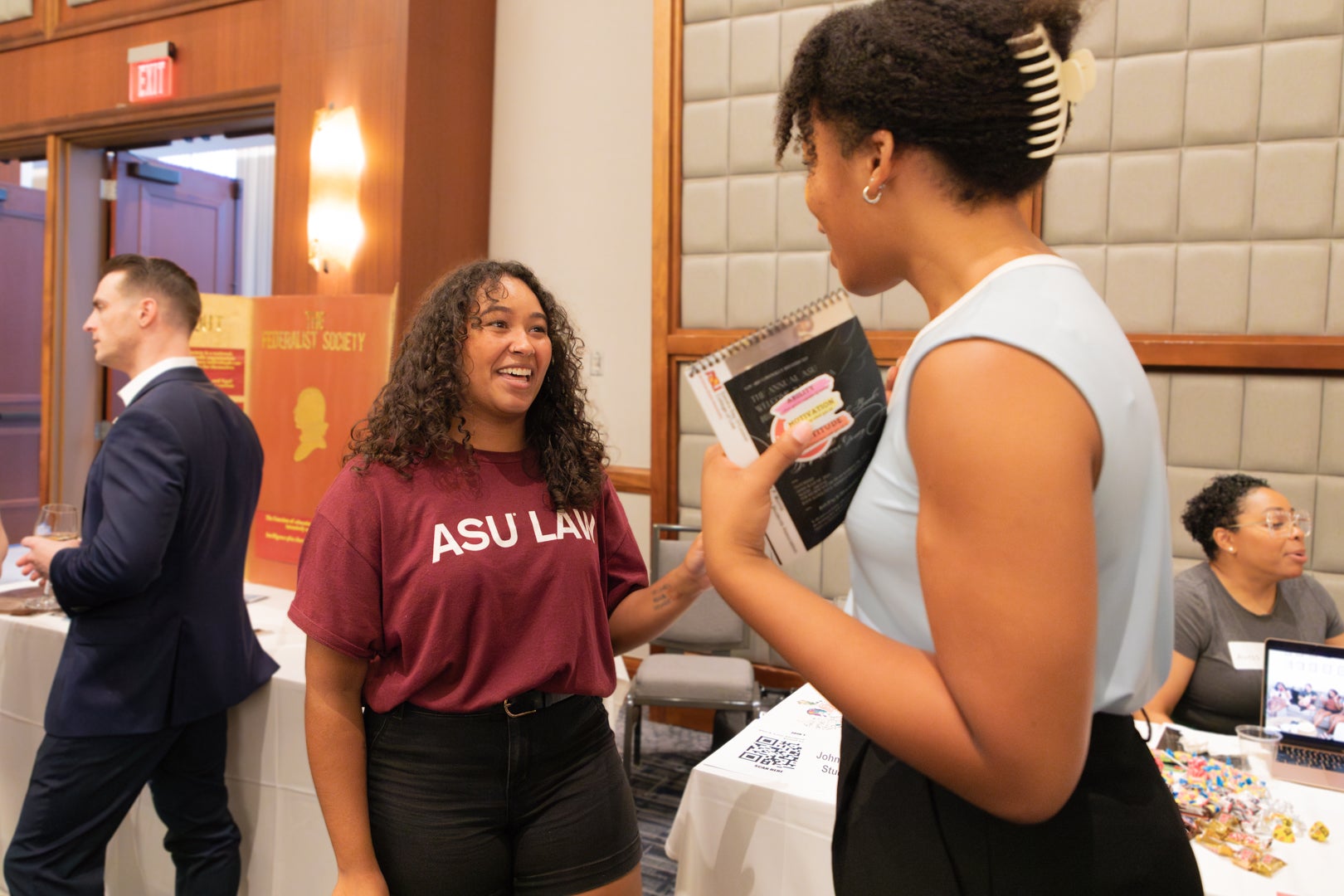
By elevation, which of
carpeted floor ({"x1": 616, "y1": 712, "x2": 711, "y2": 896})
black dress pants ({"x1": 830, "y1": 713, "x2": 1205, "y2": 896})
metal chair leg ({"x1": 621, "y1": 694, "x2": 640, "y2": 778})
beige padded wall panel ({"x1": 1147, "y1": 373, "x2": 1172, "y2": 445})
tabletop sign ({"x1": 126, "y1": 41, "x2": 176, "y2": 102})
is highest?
tabletop sign ({"x1": 126, "y1": 41, "x2": 176, "y2": 102})

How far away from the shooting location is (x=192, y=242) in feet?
19.3

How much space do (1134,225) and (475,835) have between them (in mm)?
3141

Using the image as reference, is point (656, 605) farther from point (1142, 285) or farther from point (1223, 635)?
point (1142, 285)

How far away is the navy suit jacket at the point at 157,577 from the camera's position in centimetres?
215

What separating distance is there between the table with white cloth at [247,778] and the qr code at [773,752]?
0.41 m

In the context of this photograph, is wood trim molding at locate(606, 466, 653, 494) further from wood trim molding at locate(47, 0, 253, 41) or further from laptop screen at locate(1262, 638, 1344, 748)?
wood trim molding at locate(47, 0, 253, 41)

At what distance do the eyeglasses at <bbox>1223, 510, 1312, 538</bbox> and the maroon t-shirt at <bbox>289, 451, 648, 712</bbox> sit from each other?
6.80 ft

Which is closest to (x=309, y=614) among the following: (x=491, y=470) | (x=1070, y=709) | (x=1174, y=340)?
(x=491, y=470)

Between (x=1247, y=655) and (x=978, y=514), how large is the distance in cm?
235

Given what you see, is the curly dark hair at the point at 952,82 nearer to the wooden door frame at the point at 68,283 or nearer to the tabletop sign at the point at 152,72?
the tabletop sign at the point at 152,72

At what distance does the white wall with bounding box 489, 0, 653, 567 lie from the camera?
14.9 feet

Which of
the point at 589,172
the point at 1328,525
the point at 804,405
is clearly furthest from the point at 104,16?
the point at 1328,525

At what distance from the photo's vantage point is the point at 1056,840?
76 centimetres

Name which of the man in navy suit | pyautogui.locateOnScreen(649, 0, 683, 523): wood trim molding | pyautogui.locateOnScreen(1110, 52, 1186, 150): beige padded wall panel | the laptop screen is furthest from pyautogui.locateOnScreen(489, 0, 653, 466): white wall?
the laptop screen
